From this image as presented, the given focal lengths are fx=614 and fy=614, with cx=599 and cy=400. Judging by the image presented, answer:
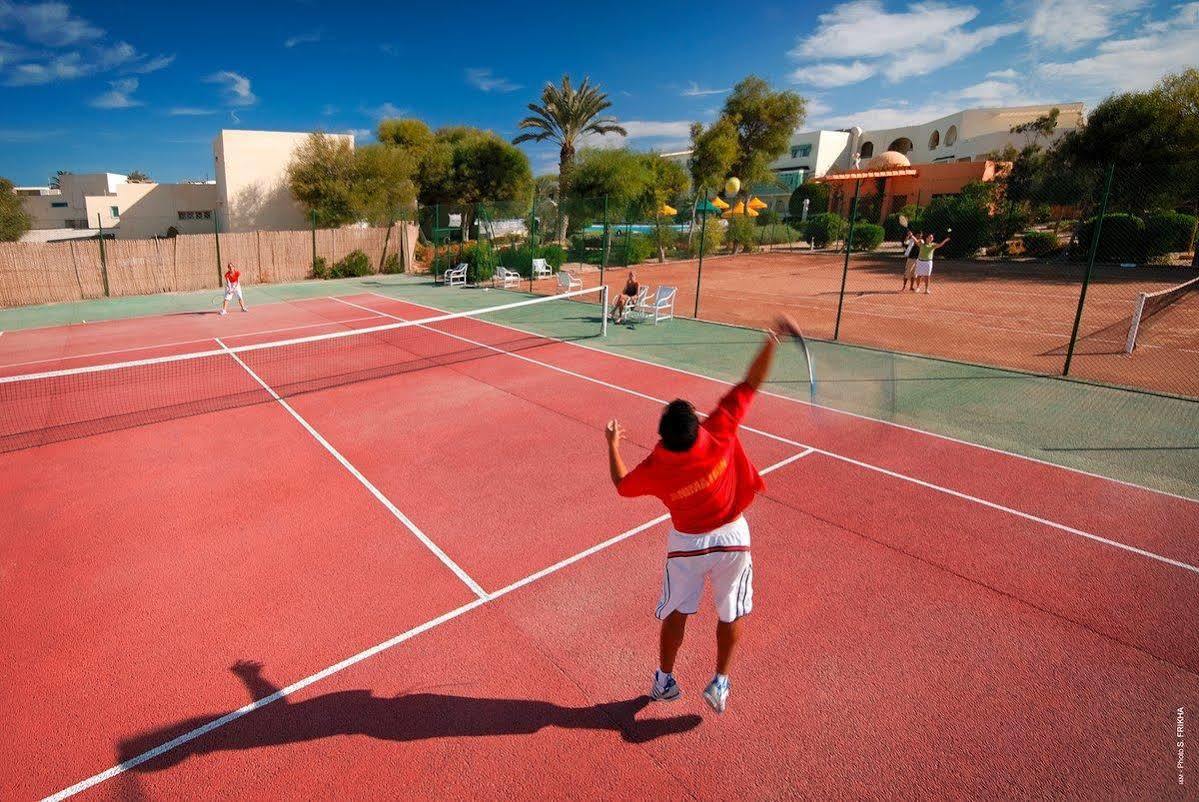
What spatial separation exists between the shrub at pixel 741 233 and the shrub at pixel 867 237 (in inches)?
257

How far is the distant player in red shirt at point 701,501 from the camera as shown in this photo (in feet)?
11.2

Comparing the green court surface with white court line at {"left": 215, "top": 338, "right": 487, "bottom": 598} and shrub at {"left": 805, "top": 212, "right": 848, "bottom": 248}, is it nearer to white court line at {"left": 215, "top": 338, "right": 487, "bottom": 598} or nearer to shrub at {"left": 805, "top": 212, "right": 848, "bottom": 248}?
white court line at {"left": 215, "top": 338, "right": 487, "bottom": 598}

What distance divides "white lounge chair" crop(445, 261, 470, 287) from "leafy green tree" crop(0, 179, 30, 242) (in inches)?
1220

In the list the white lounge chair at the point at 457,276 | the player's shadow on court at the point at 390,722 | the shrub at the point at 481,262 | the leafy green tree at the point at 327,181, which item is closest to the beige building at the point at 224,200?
the leafy green tree at the point at 327,181

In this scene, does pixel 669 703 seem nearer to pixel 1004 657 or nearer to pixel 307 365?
pixel 1004 657

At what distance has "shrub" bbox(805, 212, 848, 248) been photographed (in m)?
43.1

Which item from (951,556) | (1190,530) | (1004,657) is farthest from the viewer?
(1190,530)

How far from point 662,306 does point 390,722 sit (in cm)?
1484

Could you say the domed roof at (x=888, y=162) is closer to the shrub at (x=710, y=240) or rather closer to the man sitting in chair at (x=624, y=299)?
the shrub at (x=710, y=240)

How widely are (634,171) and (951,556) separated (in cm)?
3893

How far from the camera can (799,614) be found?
510cm

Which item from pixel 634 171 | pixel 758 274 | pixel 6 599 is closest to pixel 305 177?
pixel 634 171

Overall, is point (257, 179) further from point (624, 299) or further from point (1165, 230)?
point (1165, 230)

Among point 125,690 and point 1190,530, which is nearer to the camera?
point 125,690
